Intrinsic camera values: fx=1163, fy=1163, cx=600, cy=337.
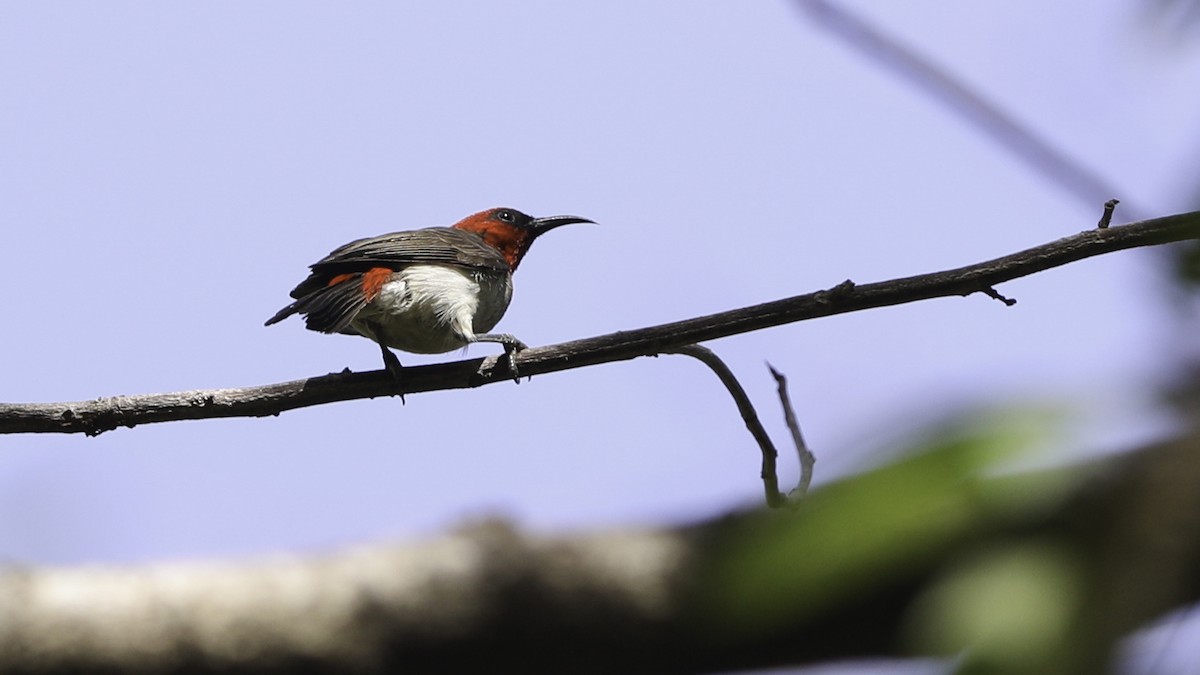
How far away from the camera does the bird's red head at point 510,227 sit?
8992 millimetres

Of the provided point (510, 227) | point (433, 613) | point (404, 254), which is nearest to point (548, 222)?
point (510, 227)

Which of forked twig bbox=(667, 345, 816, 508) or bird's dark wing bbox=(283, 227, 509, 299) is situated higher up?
bird's dark wing bbox=(283, 227, 509, 299)

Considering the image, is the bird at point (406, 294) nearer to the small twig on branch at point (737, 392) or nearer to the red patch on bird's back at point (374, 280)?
the red patch on bird's back at point (374, 280)

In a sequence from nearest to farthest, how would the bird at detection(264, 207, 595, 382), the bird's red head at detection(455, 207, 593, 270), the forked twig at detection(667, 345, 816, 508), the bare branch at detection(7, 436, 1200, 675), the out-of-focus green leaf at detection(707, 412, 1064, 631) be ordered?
the out-of-focus green leaf at detection(707, 412, 1064, 631) → the bare branch at detection(7, 436, 1200, 675) → the forked twig at detection(667, 345, 816, 508) → the bird at detection(264, 207, 595, 382) → the bird's red head at detection(455, 207, 593, 270)

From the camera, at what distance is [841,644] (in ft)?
3.53

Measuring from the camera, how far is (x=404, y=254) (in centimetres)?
699

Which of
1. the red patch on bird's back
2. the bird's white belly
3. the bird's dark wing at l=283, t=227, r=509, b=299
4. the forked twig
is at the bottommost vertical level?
the forked twig

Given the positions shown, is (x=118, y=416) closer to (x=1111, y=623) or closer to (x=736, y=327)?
(x=736, y=327)

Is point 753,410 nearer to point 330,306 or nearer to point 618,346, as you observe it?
point 618,346

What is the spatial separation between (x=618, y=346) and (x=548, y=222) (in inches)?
205

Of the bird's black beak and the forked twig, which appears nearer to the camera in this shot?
the forked twig

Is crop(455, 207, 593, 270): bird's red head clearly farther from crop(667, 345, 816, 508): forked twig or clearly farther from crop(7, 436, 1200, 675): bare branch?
crop(7, 436, 1200, 675): bare branch

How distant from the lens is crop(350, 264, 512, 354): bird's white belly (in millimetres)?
6672

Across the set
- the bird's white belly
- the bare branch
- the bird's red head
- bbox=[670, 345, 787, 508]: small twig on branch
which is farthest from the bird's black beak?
the bare branch
